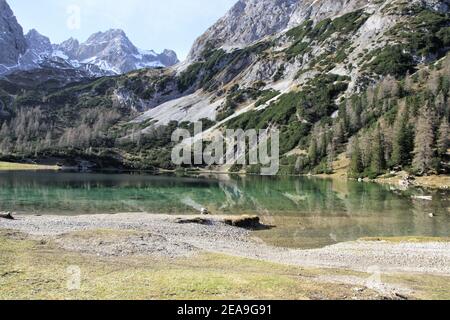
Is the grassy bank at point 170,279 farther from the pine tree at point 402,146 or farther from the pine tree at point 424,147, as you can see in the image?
the pine tree at point 402,146

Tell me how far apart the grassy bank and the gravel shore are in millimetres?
3235

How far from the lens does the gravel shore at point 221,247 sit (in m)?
33.3

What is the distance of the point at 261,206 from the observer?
7606 cm

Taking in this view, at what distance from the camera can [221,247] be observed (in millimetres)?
39844

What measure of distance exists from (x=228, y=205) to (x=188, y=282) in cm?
5667

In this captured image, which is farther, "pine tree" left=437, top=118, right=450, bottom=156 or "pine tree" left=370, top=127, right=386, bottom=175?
"pine tree" left=370, top=127, right=386, bottom=175

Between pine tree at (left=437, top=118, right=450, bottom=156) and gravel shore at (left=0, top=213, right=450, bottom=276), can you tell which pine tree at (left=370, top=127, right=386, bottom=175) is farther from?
gravel shore at (left=0, top=213, right=450, bottom=276)

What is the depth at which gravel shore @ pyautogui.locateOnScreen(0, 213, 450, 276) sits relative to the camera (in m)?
33.3

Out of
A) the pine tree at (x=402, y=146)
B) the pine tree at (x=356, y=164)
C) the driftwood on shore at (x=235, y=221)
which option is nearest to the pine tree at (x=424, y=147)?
the pine tree at (x=402, y=146)

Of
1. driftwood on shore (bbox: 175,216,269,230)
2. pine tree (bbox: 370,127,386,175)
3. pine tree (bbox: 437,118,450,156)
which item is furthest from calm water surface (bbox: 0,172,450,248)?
pine tree (bbox: 370,127,386,175)

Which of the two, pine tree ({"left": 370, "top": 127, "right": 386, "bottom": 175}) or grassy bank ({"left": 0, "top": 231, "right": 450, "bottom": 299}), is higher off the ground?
pine tree ({"left": 370, "top": 127, "right": 386, "bottom": 175})

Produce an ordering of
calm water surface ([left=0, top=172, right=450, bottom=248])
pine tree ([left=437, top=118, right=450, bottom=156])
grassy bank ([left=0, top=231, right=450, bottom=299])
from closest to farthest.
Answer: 1. grassy bank ([left=0, top=231, right=450, bottom=299])
2. calm water surface ([left=0, top=172, right=450, bottom=248])
3. pine tree ([left=437, top=118, right=450, bottom=156])

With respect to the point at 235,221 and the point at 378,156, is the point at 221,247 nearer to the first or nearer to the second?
the point at 235,221

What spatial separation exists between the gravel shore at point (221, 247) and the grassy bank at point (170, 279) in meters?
3.24
